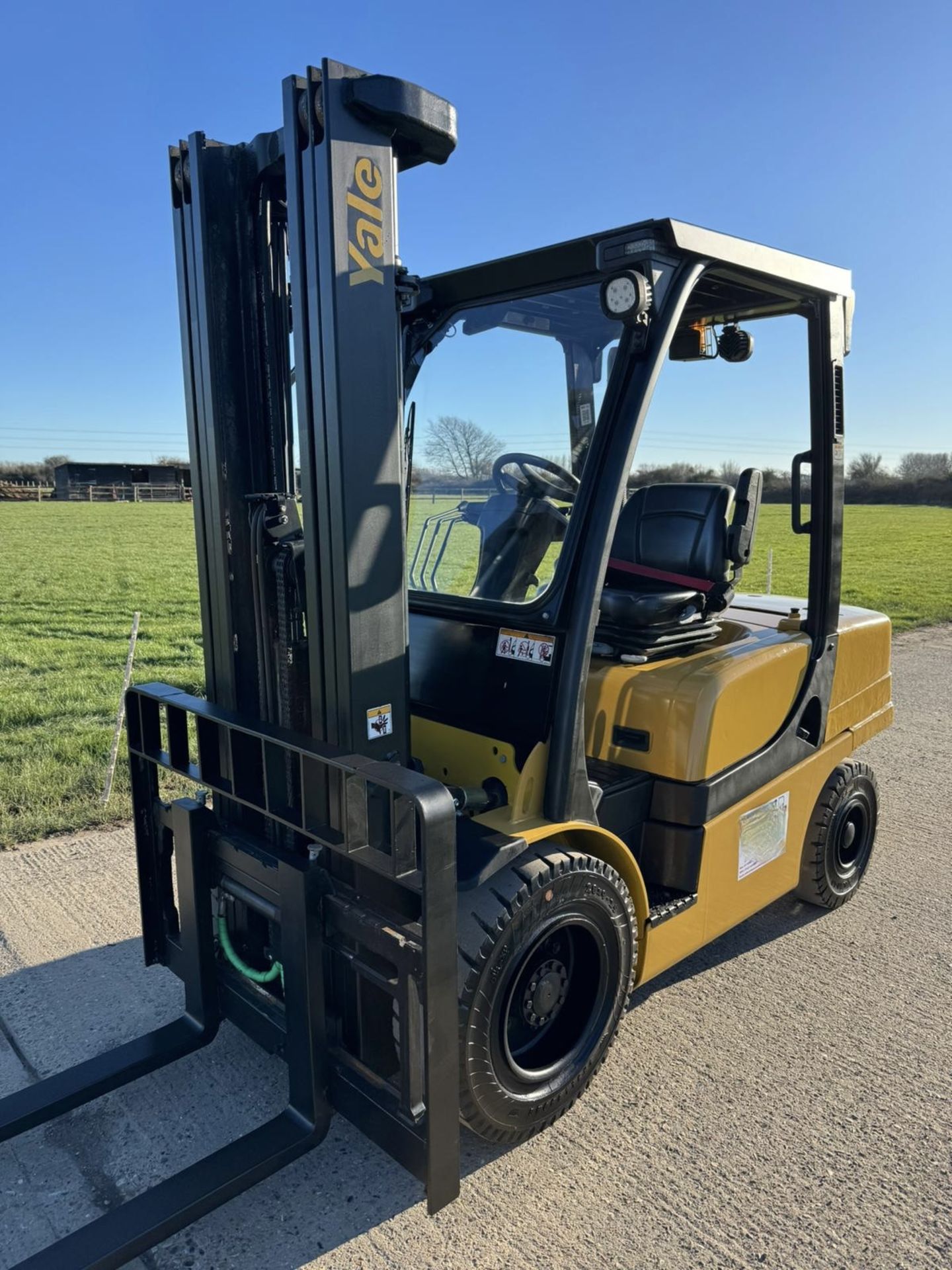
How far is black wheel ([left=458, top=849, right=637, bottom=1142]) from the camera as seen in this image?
2.51 meters

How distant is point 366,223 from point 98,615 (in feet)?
43.2

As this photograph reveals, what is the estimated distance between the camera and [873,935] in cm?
415

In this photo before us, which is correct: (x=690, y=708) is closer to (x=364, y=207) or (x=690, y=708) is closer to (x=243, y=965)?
(x=243, y=965)

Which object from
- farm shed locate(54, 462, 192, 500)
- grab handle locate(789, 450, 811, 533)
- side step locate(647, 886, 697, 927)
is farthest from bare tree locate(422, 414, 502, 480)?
farm shed locate(54, 462, 192, 500)

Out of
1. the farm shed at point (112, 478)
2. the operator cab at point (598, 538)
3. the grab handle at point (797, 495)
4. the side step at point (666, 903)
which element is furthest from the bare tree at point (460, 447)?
the farm shed at point (112, 478)

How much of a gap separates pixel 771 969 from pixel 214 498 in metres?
2.94

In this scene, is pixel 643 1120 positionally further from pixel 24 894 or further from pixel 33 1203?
pixel 24 894

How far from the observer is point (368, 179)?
7.73 ft

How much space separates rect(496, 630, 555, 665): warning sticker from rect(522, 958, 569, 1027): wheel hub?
3.12 feet

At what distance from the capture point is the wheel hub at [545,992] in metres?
2.81

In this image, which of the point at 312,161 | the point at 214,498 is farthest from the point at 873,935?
the point at 312,161

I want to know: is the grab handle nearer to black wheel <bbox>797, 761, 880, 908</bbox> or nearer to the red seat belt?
the red seat belt

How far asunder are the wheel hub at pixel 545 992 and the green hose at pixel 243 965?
77 cm

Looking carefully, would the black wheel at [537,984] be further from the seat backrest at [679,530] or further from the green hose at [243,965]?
the seat backrest at [679,530]
